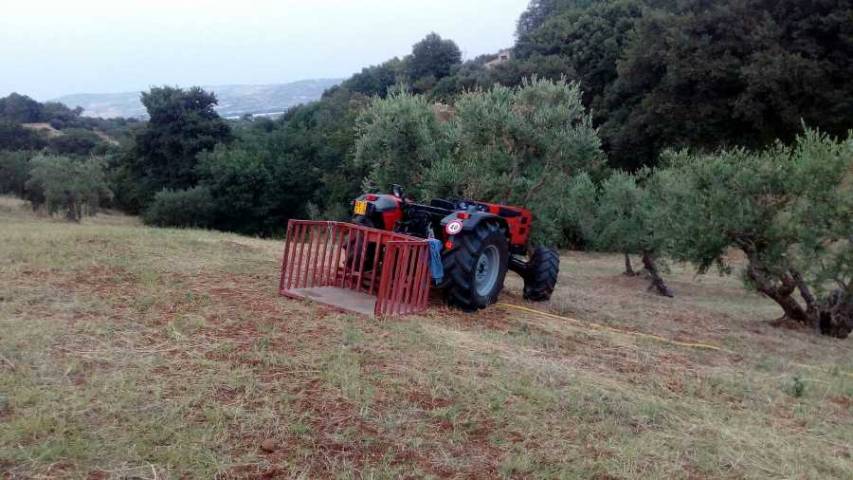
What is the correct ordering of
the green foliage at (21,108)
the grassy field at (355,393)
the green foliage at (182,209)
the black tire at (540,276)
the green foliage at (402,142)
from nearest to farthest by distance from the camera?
the grassy field at (355,393), the black tire at (540,276), the green foliage at (402,142), the green foliage at (182,209), the green foliage at (21,108)

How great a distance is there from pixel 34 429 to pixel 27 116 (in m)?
68.1

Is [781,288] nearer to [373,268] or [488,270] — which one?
[488,270]

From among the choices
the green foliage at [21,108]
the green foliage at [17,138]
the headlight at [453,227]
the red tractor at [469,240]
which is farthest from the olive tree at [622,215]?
the green foliage at [21,108]

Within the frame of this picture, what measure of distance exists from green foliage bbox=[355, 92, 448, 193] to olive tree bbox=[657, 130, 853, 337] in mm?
4453

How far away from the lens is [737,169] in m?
9.99

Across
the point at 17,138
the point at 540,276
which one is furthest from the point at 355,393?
the point at 17,138

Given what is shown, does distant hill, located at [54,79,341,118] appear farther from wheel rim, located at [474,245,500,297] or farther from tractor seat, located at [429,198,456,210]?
wheel rim, located at [474,245,500,297]

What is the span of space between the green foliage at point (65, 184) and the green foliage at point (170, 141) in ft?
30.4

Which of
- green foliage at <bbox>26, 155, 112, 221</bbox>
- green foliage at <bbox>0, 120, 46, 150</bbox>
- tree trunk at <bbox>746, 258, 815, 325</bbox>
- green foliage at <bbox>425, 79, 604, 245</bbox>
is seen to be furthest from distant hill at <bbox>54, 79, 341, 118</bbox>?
tree trunk at <bbox>746, 258, 815, 325</bbox>

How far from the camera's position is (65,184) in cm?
2388

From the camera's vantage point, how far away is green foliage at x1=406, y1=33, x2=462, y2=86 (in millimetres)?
54406

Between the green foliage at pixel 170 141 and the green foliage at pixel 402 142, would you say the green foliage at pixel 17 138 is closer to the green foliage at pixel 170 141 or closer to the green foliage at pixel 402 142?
the green foliage at pixel 170 141

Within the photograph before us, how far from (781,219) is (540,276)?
344cm

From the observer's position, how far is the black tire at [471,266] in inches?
294
